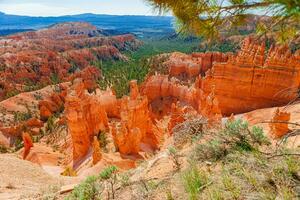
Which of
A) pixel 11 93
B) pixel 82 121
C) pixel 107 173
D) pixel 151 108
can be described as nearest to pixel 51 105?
pixel 11 93

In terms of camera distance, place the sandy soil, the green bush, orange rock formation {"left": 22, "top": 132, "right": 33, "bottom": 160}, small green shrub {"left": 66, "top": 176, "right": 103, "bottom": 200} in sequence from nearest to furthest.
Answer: small green shrub {"left": 66, "top": 176, "right": 103, "bottom": 200} < the green bush < the sandy soil < orange rock formation {"left": 22, "top": 132, "right": 33, "bottom": 160}

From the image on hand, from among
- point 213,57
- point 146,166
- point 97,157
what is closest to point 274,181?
point 146,166

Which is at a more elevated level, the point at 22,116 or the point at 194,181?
the point at 194,181

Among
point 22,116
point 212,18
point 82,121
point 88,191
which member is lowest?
point 22,116

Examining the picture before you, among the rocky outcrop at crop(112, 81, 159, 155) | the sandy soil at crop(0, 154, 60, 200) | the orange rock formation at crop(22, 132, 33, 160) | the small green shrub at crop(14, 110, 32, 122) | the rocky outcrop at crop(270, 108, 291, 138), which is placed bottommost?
the small green shrub at crop(14, 110, 32, 122)

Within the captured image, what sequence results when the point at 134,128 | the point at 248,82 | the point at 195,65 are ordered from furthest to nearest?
the point at 195,65 < the point at 248,82 < the point at 134,128

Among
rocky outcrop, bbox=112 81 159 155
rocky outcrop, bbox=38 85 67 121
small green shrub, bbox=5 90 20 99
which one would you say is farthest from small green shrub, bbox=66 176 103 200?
small green shrub, bbox=5 90 20 99

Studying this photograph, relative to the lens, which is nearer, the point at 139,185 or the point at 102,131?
the point at 139,185

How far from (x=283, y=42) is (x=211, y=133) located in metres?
1.83

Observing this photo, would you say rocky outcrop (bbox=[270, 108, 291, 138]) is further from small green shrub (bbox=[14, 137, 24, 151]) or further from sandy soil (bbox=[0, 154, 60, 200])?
small green shrub (bbox=[14, 137, 24, 151])

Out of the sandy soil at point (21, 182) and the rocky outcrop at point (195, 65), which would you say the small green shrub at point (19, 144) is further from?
the rocky outcrop at point (195, 65)

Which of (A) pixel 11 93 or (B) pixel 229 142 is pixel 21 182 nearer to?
(B) pixel 229 142

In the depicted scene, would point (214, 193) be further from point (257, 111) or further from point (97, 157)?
point (257, 111)

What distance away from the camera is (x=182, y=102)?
23.6 m
